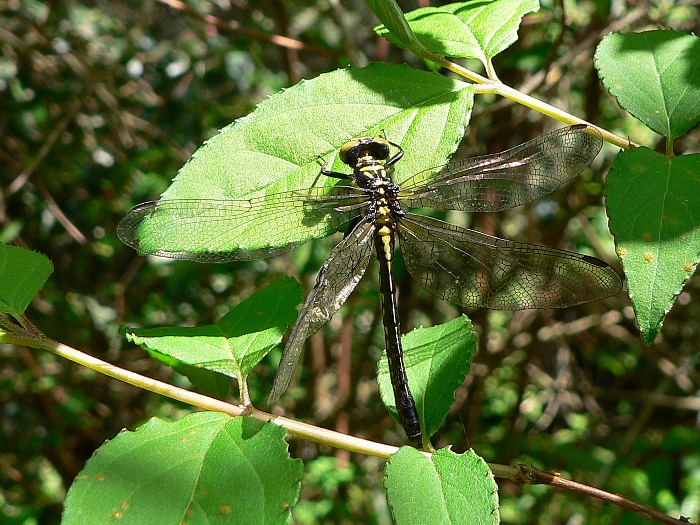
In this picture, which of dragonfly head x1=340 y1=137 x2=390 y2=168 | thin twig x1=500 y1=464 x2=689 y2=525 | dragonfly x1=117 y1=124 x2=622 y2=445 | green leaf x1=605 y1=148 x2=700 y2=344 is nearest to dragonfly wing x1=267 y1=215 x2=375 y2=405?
dragonfly x1=117 y1=124 x2=622 y2=445

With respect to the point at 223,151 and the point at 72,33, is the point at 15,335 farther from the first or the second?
the point at 72,33

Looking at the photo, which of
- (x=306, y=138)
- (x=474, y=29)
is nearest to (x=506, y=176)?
(x=474, y=29)

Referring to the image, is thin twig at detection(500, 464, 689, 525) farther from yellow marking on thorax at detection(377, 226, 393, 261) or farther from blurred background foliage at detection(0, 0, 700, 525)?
blurred background foliage at detection(0, 0, 700, 525)

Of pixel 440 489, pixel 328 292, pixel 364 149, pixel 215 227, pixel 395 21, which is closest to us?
pixel 440 489

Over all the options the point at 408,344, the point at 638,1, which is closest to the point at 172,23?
the point at 638,1

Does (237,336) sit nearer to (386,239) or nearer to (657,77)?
(386,239)

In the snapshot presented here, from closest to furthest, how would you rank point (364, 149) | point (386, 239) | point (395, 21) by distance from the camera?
point (395, 21), point (364, 149), point (386, 239)
